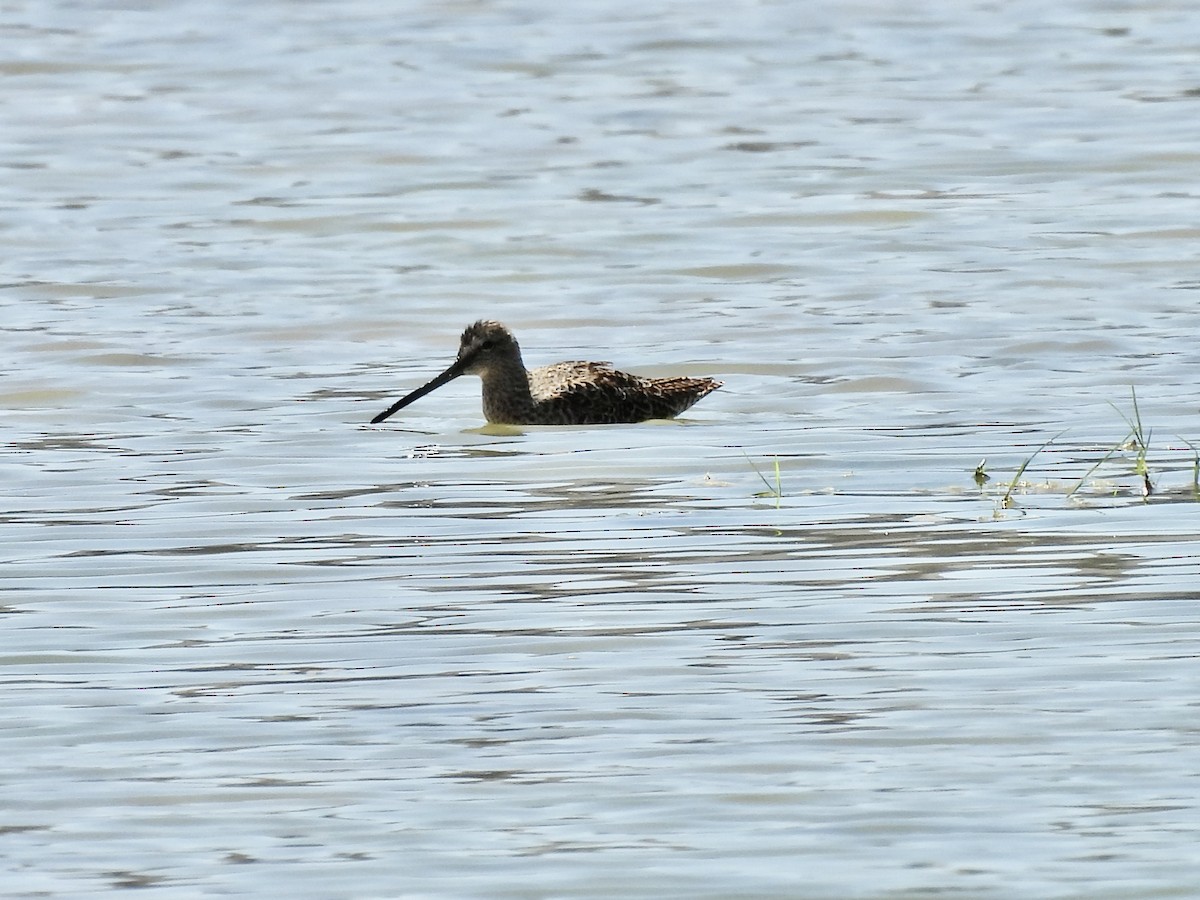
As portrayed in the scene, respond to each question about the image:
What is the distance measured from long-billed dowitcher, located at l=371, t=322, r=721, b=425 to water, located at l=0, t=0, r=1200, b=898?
0.83ft

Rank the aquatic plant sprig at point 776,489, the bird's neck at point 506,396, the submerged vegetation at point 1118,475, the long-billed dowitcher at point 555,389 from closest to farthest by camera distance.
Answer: the submerged vegetation at point 1118,475
the aquatic plant sprig at point 776,489
the long-billed dowitcher at point 555,389
the bird's neck at point 506,396

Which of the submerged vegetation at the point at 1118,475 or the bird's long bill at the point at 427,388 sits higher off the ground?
the bird's long bill at the point at 427,388

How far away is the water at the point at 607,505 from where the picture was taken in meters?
6.18

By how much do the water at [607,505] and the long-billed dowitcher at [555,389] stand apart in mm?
253

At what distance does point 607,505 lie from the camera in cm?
981

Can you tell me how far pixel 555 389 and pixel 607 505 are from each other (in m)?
2.64

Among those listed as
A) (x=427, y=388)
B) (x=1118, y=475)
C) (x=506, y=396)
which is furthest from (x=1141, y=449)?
(x=427, y=388)

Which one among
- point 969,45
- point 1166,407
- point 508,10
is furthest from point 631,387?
point 508,10

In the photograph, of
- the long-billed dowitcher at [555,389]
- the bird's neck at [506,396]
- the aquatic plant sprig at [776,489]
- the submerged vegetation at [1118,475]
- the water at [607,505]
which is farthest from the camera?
the bird's neck at [506,396]

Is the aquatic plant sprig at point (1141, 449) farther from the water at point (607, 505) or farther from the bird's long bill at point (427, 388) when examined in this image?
the bird's long bill at point (427, 388)

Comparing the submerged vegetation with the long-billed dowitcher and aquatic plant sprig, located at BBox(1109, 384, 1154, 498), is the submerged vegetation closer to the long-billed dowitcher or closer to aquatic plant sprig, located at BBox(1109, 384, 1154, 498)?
aquatic plant sprig, located at BBox(1109, 384, 1154, 498)

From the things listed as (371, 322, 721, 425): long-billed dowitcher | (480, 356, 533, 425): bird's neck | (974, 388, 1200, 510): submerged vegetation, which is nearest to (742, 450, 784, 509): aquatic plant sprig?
(974, 388, 1200, 510): submerged vegetation

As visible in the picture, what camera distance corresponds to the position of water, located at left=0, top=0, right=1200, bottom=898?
6176 mm

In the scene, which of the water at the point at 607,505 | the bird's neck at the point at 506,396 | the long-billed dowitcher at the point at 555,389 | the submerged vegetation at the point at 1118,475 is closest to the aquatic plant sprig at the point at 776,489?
the water at the point at 607,505
